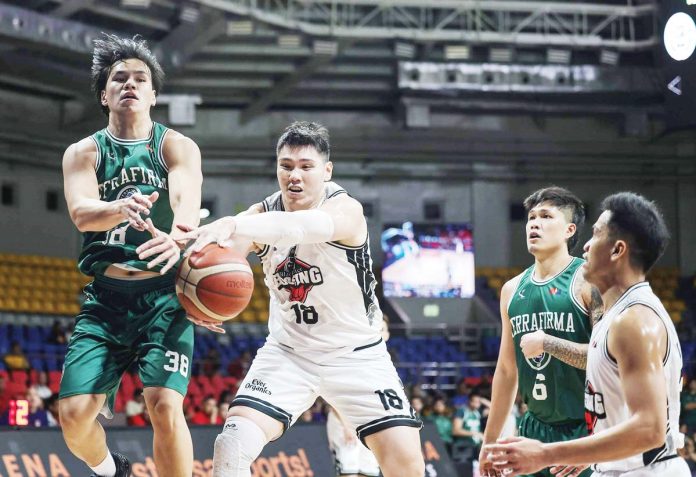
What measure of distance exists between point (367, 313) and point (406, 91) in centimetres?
1470

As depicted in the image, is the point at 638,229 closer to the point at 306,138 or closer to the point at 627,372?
the point at 627,372

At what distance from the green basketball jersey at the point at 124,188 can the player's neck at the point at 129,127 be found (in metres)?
0.04

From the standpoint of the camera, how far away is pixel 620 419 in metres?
3.59

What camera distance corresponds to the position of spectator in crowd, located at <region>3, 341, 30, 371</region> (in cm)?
1457

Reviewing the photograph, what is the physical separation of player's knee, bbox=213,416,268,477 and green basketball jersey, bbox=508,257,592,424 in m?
1.65

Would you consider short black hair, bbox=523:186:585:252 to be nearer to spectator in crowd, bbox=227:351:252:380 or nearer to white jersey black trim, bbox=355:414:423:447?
white jersey black trim, bbox=355:414:423:447

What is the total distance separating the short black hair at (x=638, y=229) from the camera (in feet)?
11.6

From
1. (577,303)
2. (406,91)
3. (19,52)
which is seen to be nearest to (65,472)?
(577,303)

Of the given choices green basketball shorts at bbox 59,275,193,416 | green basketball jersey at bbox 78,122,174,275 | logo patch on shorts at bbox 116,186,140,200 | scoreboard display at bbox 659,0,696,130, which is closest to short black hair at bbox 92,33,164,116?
green basketball jersey at bbox 78,122,174,275

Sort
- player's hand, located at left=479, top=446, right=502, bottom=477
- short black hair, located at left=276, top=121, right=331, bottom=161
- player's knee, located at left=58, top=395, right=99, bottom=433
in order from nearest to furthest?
player's hand, located at left=479, top=446, right=502, bottom=477, player's knee, located at left=58, top=395, right=99, bottom=433, short black hair, located at left=276, top=121, right=331, bottom=161

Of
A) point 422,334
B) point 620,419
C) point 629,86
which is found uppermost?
point 629,86

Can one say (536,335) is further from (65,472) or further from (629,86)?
(629,86)

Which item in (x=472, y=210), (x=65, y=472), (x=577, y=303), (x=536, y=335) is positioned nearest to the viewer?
(x=536, y=335)

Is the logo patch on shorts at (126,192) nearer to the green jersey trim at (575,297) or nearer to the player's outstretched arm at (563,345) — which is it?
the player's outstretched arm at (563,345)
